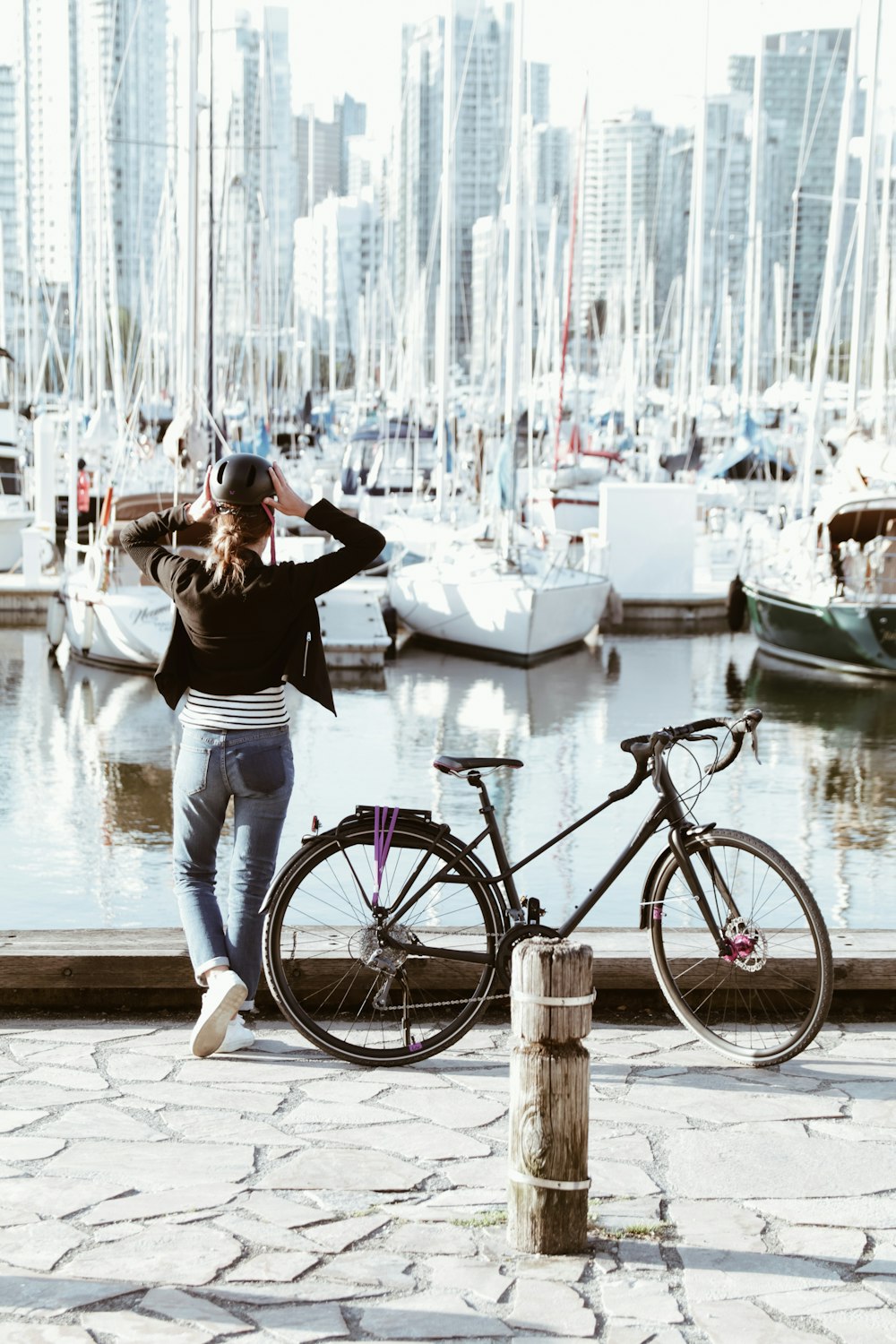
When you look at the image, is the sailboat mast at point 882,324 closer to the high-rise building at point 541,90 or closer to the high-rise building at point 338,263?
the high-rise building at point 541,90

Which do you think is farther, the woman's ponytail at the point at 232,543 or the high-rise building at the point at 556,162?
the high-rise building at the point at 556,162

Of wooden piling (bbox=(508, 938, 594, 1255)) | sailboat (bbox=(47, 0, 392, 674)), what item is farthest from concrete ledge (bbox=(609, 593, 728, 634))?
wooden piling (bbox=(508, 938, 594, 1255))

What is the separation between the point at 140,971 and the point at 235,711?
96 centimetres

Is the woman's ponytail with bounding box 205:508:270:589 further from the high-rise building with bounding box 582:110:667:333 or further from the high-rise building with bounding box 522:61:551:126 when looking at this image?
the high-rise building with bounding box 582:110:667:333

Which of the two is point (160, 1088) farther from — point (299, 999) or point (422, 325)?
point (422, 325)

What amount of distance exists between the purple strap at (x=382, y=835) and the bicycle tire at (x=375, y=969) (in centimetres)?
3

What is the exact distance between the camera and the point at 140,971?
577cm

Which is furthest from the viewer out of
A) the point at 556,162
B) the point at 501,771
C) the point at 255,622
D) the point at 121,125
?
the point at 556,162

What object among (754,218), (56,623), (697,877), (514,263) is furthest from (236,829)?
(754,218)

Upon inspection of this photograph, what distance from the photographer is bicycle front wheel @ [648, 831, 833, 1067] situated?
17.6 ft

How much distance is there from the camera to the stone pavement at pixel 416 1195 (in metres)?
3.72

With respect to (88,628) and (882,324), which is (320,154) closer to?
(882,324)

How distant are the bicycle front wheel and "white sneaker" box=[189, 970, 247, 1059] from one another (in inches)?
51.1

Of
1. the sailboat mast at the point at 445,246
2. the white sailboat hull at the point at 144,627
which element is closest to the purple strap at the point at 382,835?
the white sailboat hull at the point at 144,627
